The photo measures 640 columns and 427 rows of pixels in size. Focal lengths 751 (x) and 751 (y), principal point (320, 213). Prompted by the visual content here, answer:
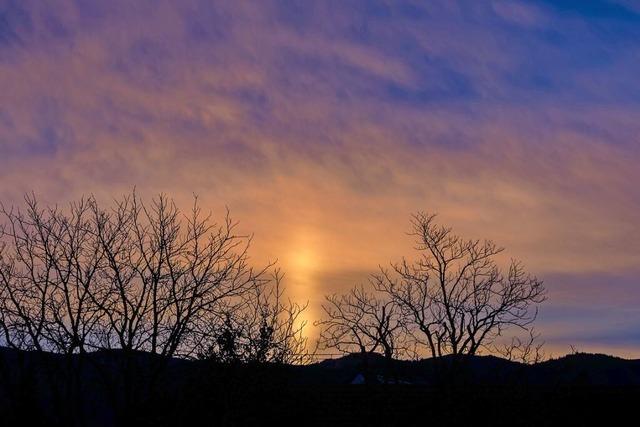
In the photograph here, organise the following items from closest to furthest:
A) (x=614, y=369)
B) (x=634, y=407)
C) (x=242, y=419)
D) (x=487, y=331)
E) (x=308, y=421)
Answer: (x=242, y=419), (x=308, y=421), (x=634, y=407), (x=487, y=331), (x=614, y=369)

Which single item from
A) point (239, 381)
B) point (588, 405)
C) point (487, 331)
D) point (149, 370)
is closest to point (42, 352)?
point (149, 370)

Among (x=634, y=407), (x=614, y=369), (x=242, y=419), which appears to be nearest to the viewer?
(x=242, y=419)

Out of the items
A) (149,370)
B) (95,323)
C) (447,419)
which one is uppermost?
(95,323)

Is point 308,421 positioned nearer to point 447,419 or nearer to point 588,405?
point 447,419

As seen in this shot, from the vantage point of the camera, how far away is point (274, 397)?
1944cm

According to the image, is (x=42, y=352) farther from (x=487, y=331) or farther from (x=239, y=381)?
(x=487, y=331)

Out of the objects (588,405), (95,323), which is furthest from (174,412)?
(588,405)

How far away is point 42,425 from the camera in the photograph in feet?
71.8

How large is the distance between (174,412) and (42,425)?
221 inches

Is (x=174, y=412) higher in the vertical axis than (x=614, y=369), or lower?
lower

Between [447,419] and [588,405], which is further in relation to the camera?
[588,405]

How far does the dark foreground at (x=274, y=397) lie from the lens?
737 inches

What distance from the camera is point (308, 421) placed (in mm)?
19875

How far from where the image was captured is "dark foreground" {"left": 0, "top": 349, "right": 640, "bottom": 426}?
18.7m
